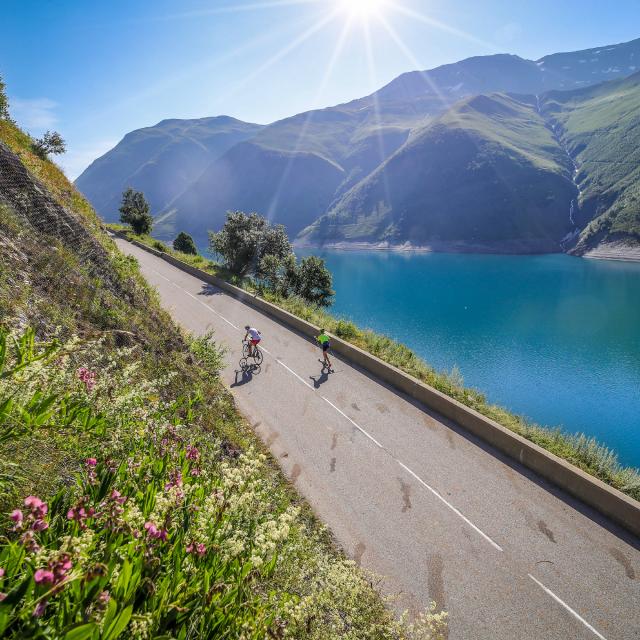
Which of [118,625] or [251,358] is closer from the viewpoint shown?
[118,625]

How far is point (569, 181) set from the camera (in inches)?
6156

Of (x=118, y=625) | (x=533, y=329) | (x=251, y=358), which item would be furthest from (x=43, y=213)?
(x=533, y=329)

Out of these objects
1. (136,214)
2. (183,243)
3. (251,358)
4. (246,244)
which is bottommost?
(251,358)

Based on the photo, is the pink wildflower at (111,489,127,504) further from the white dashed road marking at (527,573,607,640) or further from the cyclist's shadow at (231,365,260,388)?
the cyclist's shadow at (231,365,260,388)

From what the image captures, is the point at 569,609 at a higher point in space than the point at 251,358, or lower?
lower

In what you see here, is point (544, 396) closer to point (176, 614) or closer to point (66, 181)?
point (176, 614)

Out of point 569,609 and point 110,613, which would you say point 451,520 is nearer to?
point 569,609

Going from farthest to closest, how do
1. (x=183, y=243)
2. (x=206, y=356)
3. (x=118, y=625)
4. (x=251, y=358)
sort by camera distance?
(x=183, y=243)
(x=251, y=358)
(x=206, y=356)
(x=118, y=625)

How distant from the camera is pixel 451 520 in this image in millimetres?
8633

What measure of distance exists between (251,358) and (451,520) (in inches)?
450

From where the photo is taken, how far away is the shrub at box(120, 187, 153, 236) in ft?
186

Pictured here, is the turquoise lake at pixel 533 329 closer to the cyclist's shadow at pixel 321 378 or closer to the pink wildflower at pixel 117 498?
the cyclist's shadow at pixel 321 378

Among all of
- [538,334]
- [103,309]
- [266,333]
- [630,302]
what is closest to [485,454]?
[103,309]

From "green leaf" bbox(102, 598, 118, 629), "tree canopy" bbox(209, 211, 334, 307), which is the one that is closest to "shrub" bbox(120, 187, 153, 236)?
"tree canopy" bbox(209, 211, 334, 307)
